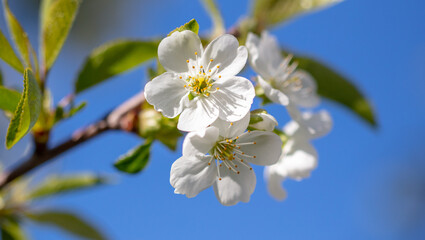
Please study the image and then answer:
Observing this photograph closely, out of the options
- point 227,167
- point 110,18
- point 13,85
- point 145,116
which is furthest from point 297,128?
point 110,18

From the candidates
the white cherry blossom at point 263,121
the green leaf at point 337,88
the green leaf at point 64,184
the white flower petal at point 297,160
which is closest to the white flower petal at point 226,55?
the white cherry blossom at point 263,121

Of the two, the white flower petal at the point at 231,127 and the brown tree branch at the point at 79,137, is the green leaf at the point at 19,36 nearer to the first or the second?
the brown tree branch at the point at 79,137

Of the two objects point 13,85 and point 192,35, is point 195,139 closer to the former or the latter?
point 192,35

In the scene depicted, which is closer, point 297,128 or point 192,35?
point 192,35

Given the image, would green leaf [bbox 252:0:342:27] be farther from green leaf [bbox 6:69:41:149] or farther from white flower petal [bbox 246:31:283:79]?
green leaf [bbox 6:69:41:149]

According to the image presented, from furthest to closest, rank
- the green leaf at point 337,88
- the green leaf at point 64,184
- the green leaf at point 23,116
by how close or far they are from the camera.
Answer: the green leaf at point 64,184 → the green leaf at point 337,88 → the green leaf at point 23,116

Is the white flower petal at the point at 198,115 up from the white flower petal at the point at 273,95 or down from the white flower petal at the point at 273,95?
up

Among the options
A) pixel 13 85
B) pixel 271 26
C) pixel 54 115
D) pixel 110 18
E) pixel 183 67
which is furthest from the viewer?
pixel 110 18
